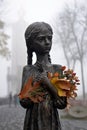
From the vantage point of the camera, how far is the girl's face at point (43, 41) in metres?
2.92

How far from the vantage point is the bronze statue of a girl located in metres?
2.77

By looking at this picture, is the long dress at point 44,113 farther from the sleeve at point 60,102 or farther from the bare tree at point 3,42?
the bare tree at point 3,42

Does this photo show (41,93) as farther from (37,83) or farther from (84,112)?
(84,112)

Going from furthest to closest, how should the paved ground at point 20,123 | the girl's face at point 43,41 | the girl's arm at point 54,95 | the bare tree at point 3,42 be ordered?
the bare tree at point 3,42, the paved ground at point 20,123, the girl's face at point 43,41, the girl's arm at point 54,95

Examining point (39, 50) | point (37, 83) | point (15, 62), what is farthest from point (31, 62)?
point (15, 62)

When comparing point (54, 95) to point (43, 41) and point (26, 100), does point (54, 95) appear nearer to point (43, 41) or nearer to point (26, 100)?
point (26, 100)

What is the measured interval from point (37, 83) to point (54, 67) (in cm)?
33

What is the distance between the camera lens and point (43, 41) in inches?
116

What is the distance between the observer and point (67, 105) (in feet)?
9.34

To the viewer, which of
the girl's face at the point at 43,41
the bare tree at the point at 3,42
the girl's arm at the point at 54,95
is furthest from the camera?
the bare tree at the point at 3,42

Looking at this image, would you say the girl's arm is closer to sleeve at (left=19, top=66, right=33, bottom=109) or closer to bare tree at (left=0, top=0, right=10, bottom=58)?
sleeve at (left=19, top=66, right=33, bottom=109)

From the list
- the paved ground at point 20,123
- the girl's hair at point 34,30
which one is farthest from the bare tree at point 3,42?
the girl's hair at point 34,30

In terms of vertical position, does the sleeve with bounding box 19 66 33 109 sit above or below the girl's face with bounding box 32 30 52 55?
below

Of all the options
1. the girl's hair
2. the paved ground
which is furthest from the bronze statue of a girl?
the paved ground
